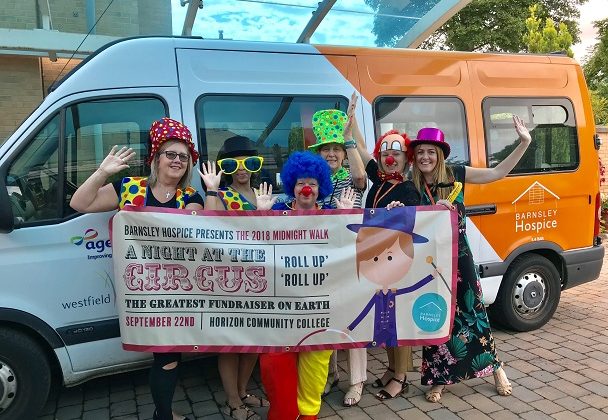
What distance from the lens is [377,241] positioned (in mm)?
3330

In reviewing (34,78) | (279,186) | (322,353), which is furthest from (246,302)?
(34,78)

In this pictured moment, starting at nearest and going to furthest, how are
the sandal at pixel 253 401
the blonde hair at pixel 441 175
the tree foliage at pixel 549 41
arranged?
the blonde hair at pixel 441 175
the sandal at pixel 253 401
the tree foliage at pixel 549 41

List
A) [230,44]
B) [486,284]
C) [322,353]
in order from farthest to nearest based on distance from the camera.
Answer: [486,284]
[230,44]
[322,353]

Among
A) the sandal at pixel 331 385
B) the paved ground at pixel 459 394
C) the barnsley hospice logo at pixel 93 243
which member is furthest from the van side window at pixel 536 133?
the barnsley hospice logo at pixel 93 243

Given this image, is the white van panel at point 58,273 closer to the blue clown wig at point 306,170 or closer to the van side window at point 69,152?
the van side window at point 69,152

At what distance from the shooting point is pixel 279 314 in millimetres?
3238

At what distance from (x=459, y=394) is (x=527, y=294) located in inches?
63.9

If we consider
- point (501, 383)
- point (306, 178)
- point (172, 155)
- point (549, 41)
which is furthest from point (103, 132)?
point (549, 41)

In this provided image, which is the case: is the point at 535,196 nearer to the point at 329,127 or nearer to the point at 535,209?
the point at 535,209

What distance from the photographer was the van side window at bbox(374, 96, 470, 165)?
14.1 ft

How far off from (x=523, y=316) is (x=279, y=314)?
2.90 metres

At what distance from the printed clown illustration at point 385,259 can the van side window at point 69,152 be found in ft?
5.25

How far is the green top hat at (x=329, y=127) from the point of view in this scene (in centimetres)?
369

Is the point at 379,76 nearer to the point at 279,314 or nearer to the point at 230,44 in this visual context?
the point at 230,44
